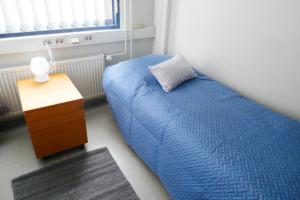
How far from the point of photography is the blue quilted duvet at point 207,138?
114 cm

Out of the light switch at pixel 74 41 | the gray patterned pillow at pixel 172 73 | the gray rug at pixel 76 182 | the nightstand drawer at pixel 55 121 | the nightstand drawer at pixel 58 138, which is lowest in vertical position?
the gray rug at pixel 76 182

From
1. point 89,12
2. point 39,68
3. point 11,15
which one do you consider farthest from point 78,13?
point 39,68

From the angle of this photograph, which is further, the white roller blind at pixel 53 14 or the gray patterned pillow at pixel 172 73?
the white roller blind at pixel 53 14

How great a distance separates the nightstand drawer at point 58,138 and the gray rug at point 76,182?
0.12m

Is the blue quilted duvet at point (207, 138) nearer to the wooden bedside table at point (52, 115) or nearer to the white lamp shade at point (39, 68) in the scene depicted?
the wooden bedside table at point (52, 115)

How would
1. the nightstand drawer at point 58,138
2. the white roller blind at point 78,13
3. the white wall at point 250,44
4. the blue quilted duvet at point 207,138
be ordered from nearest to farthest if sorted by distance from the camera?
the blue quilted duvet at point 207,138 → the white wall at point 250,44 → the nightstand drawer at point 58,138 → the white roller blind at point 78,13

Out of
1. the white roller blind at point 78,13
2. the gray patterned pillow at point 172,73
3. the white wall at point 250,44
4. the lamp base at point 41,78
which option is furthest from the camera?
the white roller blind at point 78,13

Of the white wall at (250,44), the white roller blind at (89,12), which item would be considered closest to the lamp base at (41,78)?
the white roller blind at (89,12)

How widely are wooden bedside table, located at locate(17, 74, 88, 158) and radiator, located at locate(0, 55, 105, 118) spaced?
0.11m

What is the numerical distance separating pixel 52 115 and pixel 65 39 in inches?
32.1

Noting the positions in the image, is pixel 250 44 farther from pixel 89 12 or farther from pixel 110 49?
pixel 89 12

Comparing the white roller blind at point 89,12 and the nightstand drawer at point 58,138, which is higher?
the white roller blind at point 89,12

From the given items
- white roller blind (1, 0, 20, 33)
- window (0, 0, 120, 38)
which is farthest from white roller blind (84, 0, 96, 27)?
white roller blind (1, 0, 20, 33)

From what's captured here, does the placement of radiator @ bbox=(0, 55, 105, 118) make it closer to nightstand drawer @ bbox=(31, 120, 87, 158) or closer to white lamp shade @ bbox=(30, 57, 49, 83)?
white lamp shade @ bbox=(30, 57, 49, 83)
